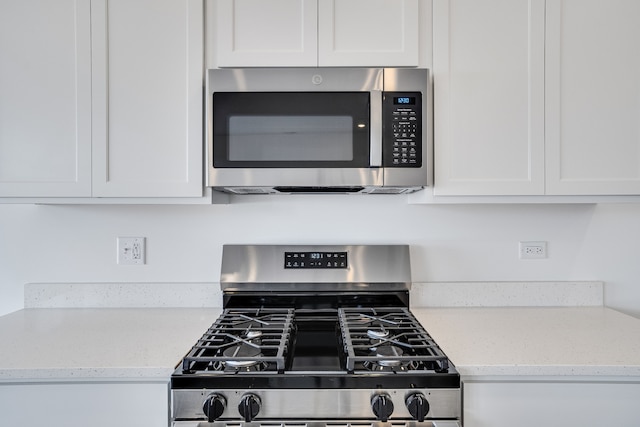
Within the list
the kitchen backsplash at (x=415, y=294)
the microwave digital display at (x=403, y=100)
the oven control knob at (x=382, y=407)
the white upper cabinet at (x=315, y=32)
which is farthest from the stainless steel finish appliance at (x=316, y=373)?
the white upper cabinet at (x=315, y=32)

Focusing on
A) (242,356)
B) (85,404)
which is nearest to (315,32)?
(242,356)

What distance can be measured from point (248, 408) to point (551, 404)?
80 cm

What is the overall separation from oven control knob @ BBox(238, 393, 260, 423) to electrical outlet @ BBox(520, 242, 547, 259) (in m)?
1.25

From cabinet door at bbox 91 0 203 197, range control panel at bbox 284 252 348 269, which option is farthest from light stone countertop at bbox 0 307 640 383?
cabinet door at bbox 91 0 203 197

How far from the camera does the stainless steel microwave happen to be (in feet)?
4.54

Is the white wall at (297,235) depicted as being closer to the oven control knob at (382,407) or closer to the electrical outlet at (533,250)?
the electrical outlet at (533,250)

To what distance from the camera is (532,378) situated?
111 centimetres

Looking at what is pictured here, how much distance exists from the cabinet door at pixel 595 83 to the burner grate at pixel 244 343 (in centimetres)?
105

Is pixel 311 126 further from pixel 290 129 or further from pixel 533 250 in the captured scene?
pixel 533 250

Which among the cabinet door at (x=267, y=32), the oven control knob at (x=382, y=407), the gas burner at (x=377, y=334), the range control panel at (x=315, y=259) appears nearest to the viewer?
the oven control knob at (x=382, y=407)

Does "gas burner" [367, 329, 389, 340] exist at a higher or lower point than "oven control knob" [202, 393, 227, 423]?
higher

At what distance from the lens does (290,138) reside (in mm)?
1391

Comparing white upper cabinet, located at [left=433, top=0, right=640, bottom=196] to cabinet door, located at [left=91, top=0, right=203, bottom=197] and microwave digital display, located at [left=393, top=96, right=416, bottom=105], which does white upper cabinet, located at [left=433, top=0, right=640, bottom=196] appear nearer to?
microwave digital display, located at [left=393, top=96, right=416, bottom=105]

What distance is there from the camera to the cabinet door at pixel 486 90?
1.42m
